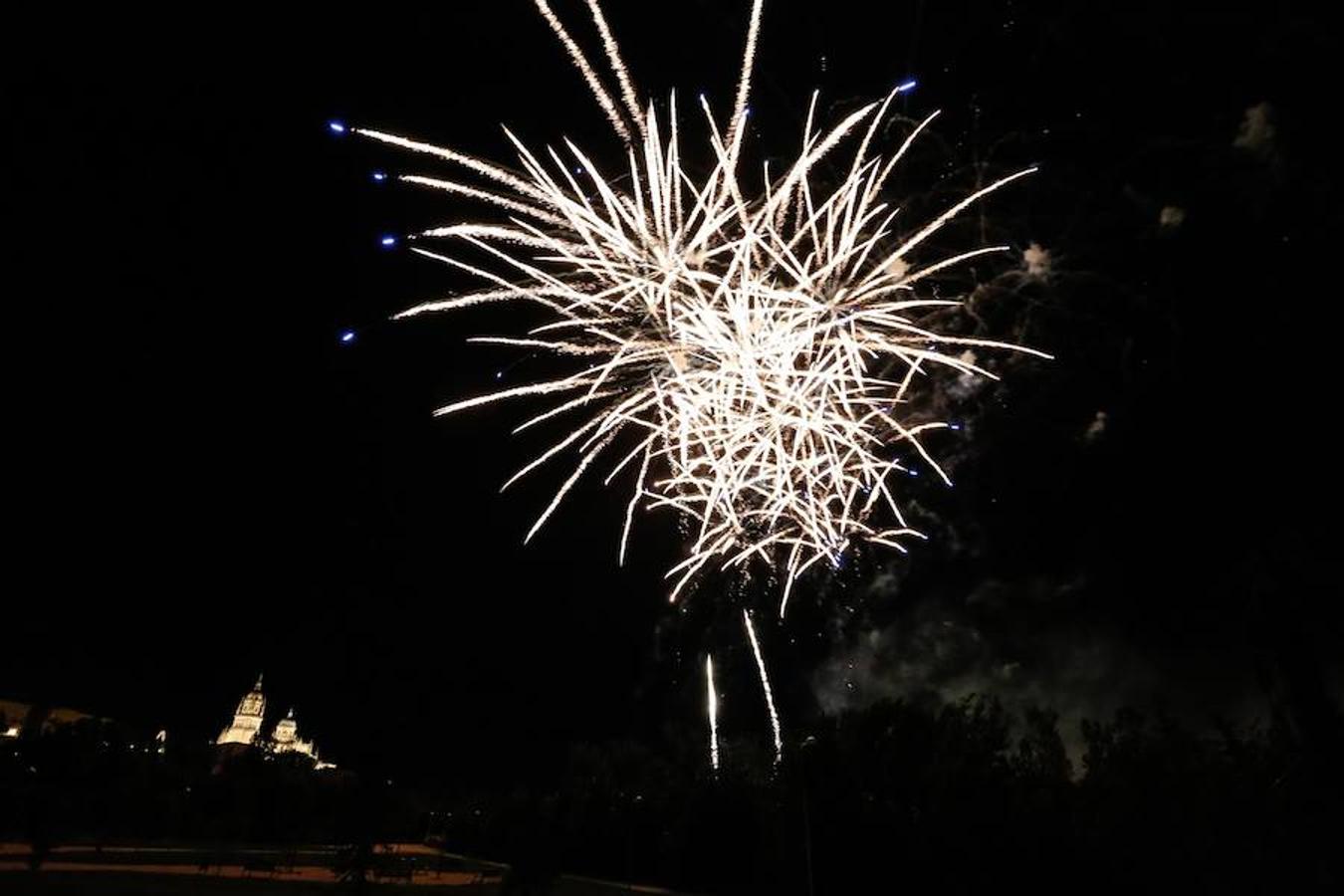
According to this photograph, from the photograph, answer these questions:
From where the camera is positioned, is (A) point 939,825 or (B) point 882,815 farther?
(B) point 882,815

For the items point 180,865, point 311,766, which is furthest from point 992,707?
point 311,766

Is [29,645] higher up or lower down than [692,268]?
lower down

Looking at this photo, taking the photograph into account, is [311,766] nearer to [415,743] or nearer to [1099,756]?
[415,743]

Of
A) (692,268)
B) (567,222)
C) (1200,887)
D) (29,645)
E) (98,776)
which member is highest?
(567,222)

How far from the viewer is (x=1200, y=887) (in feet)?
39.3

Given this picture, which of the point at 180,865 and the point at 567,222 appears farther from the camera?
the point at 180,865

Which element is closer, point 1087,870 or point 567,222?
point 567,222

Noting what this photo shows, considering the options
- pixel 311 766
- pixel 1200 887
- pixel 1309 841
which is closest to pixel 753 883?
pixel 1200 887

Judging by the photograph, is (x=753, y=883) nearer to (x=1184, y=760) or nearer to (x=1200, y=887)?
(x=1200, y=887)

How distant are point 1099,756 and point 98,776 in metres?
32.4

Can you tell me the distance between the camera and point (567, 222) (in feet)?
31.5

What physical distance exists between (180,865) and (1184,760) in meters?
24.3

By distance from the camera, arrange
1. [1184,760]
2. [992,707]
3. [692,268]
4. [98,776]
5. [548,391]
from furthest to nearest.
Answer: [992,707], [1184,760], [98,776], [548,391], [692,268]

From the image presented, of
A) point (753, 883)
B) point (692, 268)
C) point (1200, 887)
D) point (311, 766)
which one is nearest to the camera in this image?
point (692, 268)
